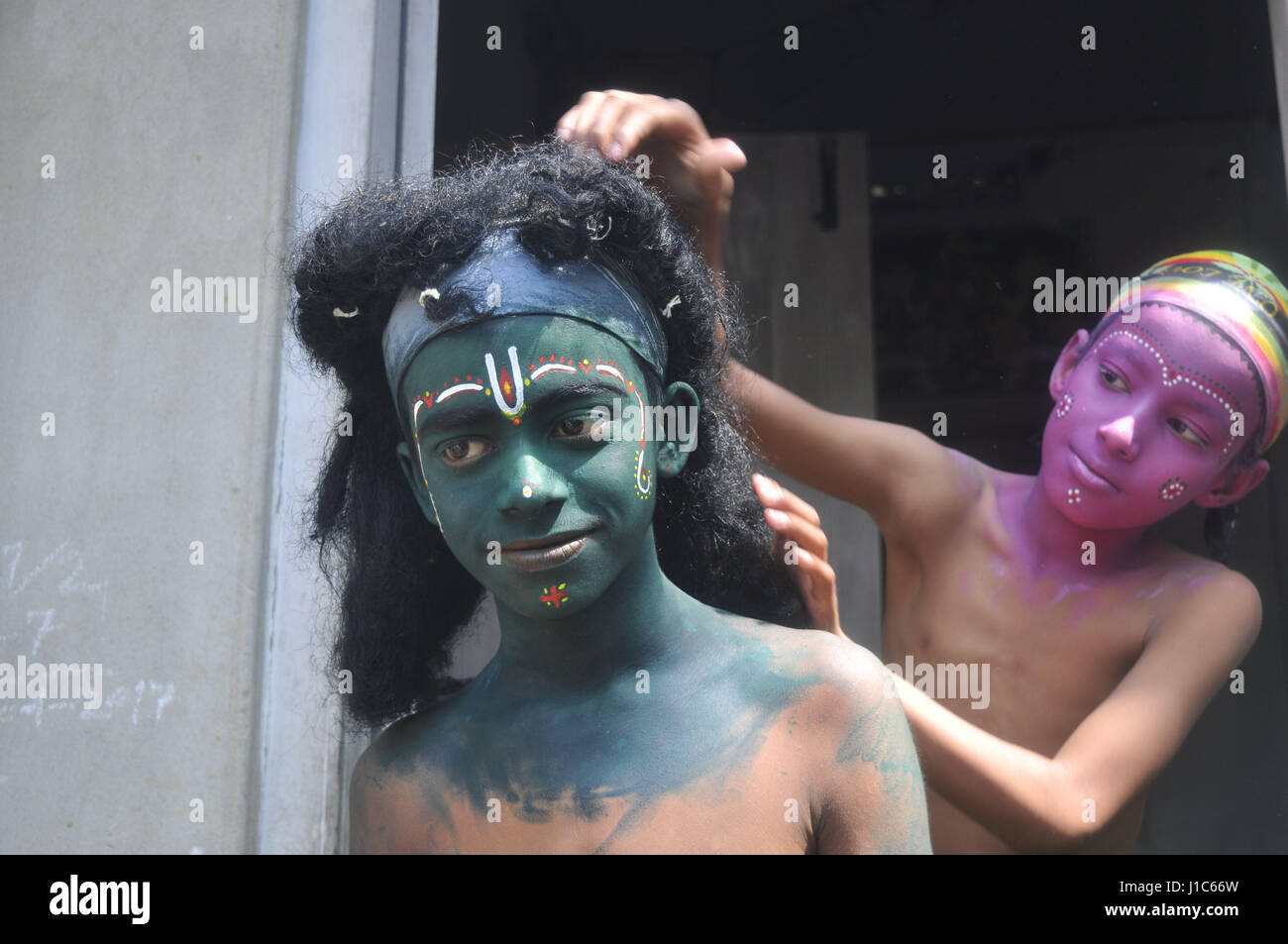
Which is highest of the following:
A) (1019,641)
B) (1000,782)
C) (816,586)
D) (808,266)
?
(808,266)

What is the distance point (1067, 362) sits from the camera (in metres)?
2.38

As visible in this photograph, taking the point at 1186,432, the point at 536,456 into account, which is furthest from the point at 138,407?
the point at 1186,432

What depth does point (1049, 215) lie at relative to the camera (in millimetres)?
3131

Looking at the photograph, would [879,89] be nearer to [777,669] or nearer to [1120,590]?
[1120,590]

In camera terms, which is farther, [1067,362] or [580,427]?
[1067,362]

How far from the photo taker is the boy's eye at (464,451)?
1.61 meters

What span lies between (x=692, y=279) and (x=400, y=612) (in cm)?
68

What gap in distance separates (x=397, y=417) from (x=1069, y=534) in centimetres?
126

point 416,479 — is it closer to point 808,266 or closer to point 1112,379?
point 1112,379

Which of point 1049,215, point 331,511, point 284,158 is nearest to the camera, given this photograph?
point 331,511

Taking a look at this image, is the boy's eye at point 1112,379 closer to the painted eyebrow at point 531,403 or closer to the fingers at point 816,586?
the fingers at point 816,586

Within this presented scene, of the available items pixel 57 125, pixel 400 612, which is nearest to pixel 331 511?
pixel 400 612

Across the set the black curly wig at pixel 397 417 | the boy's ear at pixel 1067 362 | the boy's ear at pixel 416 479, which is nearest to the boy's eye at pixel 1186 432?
the boy's ear at pixel 1067 362

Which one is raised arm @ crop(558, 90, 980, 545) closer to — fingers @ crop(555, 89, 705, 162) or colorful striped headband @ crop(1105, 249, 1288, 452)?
fingers @ crop(555, 89, 705, 162)
